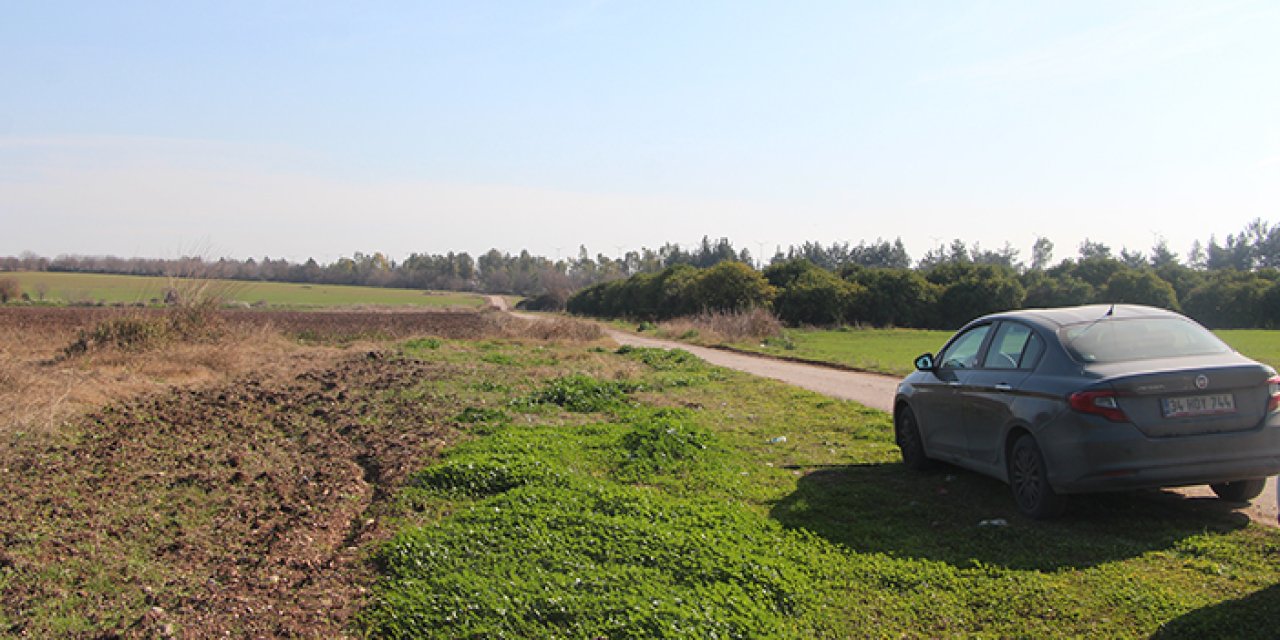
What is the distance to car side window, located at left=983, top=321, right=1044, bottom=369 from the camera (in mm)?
6902

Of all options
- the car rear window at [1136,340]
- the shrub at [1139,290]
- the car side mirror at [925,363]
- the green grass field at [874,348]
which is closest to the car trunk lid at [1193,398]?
the car rear window at [1136,340]

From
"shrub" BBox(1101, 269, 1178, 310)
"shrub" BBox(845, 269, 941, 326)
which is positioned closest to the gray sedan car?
"shrub" BBox(845, 269, 941, 326)

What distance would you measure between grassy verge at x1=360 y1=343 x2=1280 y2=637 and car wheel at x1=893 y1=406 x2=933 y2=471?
18 cm

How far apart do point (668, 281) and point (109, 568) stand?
60199 millimetres

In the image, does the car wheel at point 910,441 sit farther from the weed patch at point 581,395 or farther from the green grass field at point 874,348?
the green grass field at point 874,348

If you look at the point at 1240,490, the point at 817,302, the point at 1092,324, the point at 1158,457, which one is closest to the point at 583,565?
the point at 1158,457

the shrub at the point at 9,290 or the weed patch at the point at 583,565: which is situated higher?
the shrub at the point at 9,290

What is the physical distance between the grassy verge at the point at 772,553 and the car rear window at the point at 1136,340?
1259mm

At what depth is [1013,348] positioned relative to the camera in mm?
7262

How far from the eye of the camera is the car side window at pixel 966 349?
7.93 meters

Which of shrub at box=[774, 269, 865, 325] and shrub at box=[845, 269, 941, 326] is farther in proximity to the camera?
shrub at box=[845, 269, 941, 326]

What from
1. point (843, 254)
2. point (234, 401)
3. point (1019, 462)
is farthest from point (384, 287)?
point (1019, 462)

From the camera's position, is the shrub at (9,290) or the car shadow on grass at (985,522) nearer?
the car shadow on grass at (985,522)

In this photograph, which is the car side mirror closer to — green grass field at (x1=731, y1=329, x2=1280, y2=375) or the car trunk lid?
the car trunk lid
